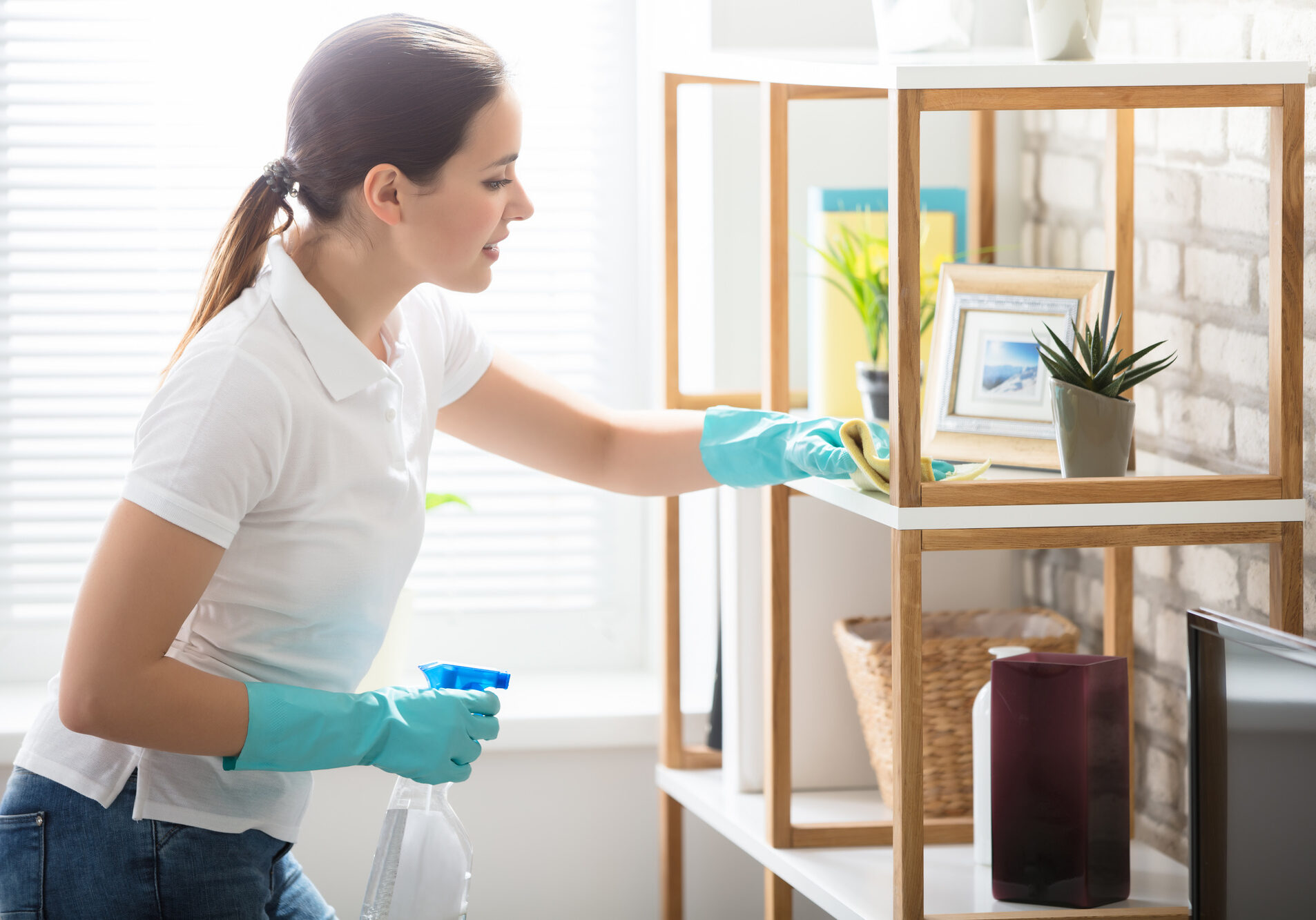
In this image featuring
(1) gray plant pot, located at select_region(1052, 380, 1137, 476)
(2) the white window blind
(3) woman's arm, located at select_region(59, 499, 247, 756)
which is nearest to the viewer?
(3) woman's arm, located at select_region(59, 499, 247, 756)

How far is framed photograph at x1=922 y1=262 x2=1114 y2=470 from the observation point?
1.41 metres

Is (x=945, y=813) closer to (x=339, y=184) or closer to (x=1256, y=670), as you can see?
(x=1256, y=670)

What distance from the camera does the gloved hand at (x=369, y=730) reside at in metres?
1.19

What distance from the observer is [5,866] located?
4.11 ft

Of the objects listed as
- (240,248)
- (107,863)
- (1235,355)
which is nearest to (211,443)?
(240,248)

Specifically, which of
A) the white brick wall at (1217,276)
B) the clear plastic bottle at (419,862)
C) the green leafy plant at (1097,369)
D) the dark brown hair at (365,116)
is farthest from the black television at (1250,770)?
the dark brown hair at (365,116)

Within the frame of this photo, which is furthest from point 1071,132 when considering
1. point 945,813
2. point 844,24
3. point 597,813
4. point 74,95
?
point 74,95

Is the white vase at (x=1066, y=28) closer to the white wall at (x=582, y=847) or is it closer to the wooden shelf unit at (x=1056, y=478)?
the wooden shelf unit at (x=1056, y=478)

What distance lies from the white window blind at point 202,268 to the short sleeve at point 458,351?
63cm

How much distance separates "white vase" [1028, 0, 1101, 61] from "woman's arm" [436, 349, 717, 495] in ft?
1.84

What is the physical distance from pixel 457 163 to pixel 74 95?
110 centimetres

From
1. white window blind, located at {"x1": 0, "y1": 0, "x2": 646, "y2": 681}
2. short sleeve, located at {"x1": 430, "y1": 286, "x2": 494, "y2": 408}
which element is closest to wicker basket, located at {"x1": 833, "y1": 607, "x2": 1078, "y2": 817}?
short sleeve, located at {"x1": 430, "y1": 286, "x2": 494, "y2": 408}

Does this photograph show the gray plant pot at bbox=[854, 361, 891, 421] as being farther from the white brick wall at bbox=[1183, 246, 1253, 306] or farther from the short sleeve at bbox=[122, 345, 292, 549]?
the short sleeve at bbox=[122, 345, 292, 549]

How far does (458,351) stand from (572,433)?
17cm
